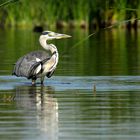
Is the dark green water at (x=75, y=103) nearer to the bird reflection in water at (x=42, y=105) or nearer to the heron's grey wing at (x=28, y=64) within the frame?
the bird reflection in water at (x=42, y=105)

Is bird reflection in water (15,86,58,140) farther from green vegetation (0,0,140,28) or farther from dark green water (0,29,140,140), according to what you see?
green vegetation (0,0,140,28)

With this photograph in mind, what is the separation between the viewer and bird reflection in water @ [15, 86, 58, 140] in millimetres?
11218

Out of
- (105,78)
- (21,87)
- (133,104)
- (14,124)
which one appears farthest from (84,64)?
(14,124)

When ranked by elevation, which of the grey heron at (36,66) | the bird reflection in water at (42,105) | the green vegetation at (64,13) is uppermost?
the green vegetation at (64,13)

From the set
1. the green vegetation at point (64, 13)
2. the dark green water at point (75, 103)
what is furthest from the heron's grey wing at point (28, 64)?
the green vegetation at point (64, 13)

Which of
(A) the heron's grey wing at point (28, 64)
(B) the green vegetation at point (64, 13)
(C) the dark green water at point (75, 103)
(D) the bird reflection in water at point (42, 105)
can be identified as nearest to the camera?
(C) the dark green water at point (75, 103)

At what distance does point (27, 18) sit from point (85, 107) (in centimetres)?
3510

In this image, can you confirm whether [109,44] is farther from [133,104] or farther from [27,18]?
[133,104]

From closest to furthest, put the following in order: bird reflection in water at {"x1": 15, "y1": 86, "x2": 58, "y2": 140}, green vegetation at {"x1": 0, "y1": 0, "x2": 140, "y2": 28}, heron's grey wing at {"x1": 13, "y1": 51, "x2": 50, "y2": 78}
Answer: bird reflection in water at {"x1": 15, "y1": 86, "x2": 58, "y2": 140}
heron's grey wing at {"x1": 13, "y1": 51, "x2": 50, "y2": 78}
green vegetation at {"x1": 0, "y1": 0, "x2": 140, "y2": 28}

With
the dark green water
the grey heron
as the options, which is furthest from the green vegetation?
the grey heron

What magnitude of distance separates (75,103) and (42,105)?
0.51 m

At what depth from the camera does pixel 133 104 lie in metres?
13.6

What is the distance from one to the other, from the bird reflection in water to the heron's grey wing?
0.59 meters

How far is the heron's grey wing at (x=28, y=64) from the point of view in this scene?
1759 centimetres
